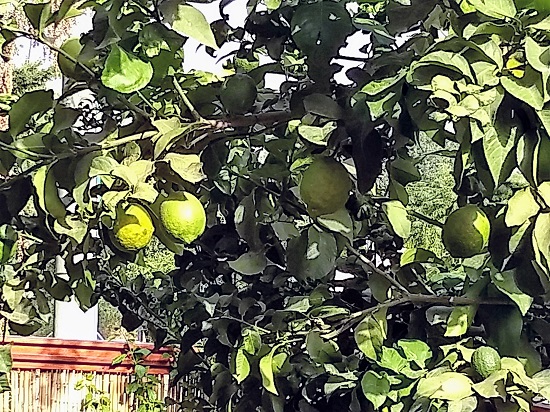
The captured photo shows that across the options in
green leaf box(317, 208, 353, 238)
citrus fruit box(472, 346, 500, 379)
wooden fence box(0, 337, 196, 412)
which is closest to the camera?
citrus fruit box(472, 346, 500, 379)

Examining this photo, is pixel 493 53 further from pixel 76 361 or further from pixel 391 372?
pixel 76 361

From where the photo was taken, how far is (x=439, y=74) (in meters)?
0.55

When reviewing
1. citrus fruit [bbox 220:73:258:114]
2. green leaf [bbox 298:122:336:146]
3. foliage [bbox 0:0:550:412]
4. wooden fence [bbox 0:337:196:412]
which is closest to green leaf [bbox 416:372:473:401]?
foliage [bbox 0:0:550:412]

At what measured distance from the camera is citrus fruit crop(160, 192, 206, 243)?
0.69 m

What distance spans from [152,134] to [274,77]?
367mm

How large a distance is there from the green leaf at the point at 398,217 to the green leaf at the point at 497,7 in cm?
30

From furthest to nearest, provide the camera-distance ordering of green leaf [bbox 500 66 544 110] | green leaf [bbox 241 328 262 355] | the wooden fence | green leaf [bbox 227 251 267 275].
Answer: the wooden fence
green leaf [bbox 227 251 267 275]
green leaf [bbox 241 328 262 355]
green leaf [bbox 500 66 544 110]

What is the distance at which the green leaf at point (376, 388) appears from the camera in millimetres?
733

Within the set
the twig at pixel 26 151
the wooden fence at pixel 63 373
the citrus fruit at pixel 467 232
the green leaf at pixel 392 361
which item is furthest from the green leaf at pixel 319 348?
the wooden fence at pixel 63 373

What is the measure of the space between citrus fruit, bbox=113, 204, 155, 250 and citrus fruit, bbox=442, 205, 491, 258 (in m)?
0.25

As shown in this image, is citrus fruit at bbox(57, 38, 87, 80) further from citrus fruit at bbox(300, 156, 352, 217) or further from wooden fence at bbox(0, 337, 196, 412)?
wooden fence at bbox(0, 337, 196, 412)

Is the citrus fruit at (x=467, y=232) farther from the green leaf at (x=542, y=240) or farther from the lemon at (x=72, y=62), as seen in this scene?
the lemon at (x=72, y=62)

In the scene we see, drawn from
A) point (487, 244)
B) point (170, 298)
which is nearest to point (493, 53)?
point (487, 244)

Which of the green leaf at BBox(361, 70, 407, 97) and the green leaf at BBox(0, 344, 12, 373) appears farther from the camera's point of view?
the green leaf at BBox(0, 344, 12, 373)
